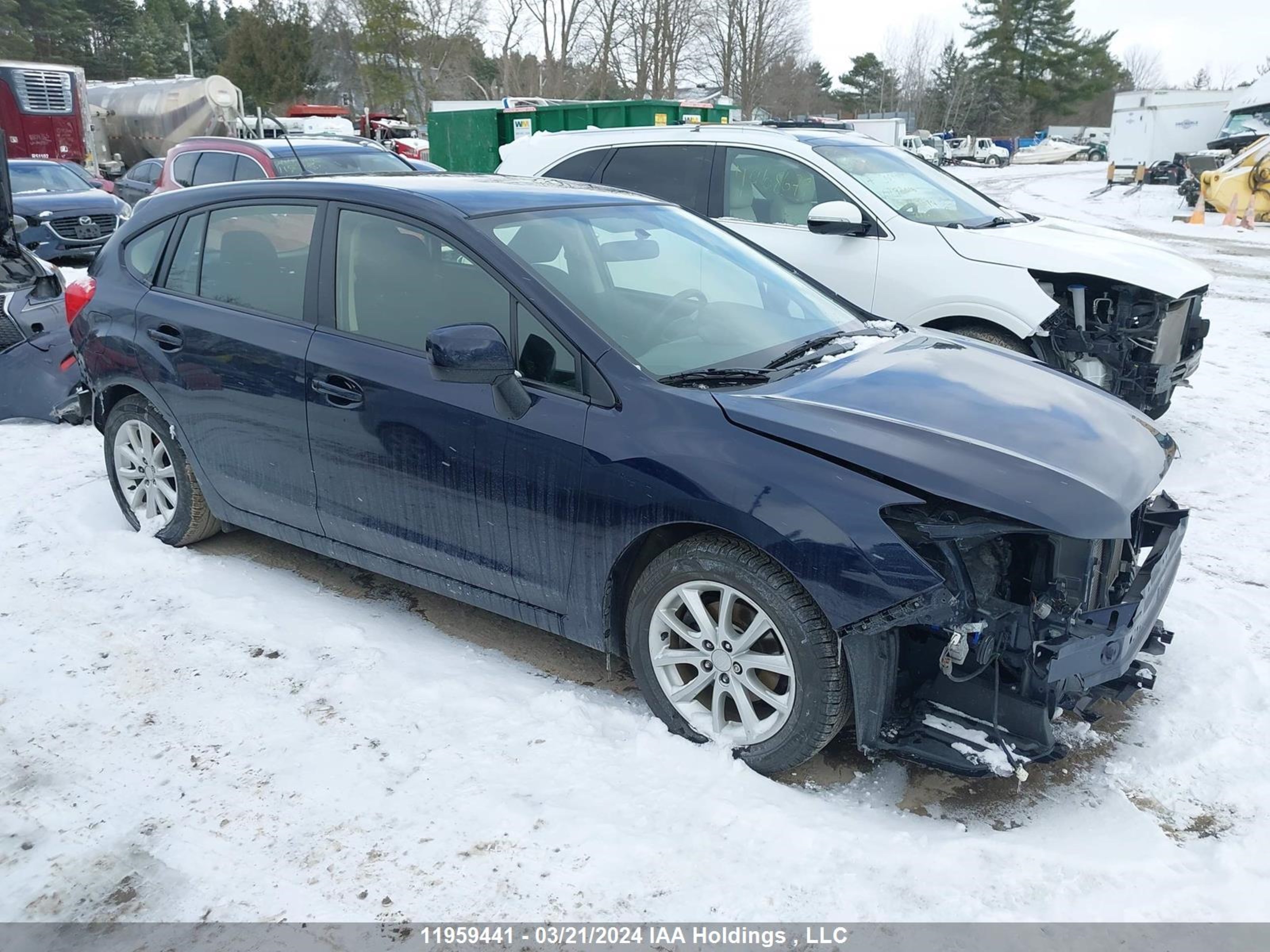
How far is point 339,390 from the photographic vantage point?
374 cm

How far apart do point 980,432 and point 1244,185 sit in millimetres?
22294

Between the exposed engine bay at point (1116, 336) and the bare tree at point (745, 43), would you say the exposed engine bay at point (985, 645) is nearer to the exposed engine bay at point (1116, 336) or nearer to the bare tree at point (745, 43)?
the exposed engine bay at point (1116, 336)

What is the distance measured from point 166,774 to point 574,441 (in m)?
1.65

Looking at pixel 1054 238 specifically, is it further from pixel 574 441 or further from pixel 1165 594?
pixel 574 441

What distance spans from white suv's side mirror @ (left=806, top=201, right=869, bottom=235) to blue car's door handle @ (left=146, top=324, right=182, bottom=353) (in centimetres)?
375

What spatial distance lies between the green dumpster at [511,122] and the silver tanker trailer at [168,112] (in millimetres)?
13459

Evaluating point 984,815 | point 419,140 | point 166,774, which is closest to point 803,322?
point 984,815

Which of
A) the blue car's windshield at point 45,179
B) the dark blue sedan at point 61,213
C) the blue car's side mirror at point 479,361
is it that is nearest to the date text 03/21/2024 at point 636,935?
the blue car's side mirror at point 479,361

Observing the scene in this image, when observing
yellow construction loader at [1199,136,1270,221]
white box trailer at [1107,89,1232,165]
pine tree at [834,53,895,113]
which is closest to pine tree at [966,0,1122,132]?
pine tree at [834,53,895,113]

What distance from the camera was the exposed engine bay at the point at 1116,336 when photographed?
5.77m

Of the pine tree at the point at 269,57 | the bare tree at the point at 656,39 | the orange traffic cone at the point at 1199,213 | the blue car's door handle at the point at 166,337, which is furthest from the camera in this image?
the pine tree at the point at 269,57

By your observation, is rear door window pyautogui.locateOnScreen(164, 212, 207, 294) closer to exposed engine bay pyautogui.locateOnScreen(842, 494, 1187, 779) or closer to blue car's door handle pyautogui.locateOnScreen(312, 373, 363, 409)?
blue car's door handle pyautogui.locateOnScreen(312, 373, 363, 409)

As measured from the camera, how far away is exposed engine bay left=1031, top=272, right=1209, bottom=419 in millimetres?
5766

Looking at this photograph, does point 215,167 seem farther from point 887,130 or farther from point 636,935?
point 887,130
